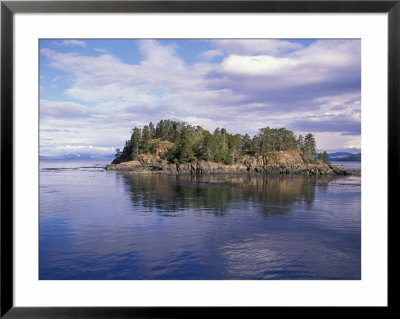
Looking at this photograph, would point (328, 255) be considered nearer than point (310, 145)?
Yes

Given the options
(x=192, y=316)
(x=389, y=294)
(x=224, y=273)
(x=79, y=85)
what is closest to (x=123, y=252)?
(x=224, y=273)

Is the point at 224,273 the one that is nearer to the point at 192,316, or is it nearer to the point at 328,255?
the point at 328,255

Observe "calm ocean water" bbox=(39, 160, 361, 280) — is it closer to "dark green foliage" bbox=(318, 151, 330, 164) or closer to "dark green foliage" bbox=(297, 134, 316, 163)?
"dark green foliage" bbox=(318, 151, 330, 164)

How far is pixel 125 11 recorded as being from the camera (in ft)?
8.54

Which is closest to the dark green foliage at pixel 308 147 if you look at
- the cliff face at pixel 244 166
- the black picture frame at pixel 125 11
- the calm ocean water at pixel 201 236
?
the cliff face at pixel 244 166

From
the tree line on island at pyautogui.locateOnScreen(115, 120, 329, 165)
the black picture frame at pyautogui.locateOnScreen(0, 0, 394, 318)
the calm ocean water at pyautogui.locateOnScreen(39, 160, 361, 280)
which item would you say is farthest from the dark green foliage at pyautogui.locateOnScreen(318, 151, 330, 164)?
the black picture frame at pyautogui.locateOnScreen(0, 0, 394, 318)

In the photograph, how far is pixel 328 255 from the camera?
7.66m

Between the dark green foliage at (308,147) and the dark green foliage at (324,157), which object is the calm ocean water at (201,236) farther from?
the dark green foliage at (308,147)

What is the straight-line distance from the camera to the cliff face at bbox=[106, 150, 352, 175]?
33719 millimetres

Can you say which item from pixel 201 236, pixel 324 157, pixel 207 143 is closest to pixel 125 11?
pixel 201 236

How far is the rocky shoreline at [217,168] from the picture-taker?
110 ft

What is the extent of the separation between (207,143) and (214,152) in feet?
4.07

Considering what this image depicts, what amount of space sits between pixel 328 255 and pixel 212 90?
31196 mm

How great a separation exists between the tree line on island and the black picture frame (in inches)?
1254
